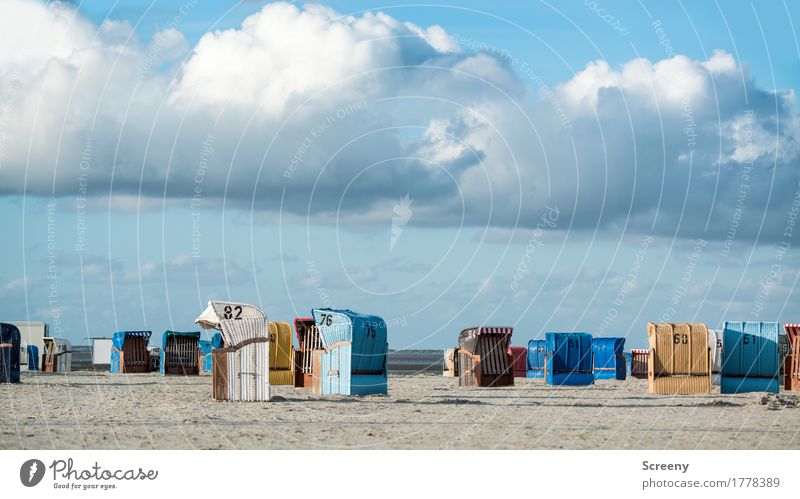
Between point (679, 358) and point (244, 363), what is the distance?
1638 centimetres

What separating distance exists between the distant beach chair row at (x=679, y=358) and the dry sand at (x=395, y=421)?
1346 mm

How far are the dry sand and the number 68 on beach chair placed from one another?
69 cm

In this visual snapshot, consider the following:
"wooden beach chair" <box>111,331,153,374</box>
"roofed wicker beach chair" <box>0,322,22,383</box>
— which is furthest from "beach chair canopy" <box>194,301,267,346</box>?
"wooden beach chair" <box>111,331,153,374</box>

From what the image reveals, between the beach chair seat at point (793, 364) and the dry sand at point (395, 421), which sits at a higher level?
the beach chair seat at point (793, 364)

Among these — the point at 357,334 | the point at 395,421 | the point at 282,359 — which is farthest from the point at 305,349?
the point at 395,421

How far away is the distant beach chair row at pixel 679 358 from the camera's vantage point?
38844 mm

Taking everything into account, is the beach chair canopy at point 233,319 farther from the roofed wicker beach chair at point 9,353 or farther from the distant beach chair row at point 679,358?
the distant beach chair row at point 679,358

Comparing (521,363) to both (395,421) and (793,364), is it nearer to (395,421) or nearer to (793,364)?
(793,364)

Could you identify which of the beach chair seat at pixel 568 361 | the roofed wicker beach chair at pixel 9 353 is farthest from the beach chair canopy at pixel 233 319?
the beach chair seat at pixel 568 361

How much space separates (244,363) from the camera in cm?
3350

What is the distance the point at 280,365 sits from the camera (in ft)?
145

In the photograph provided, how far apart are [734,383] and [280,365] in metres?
18.4
